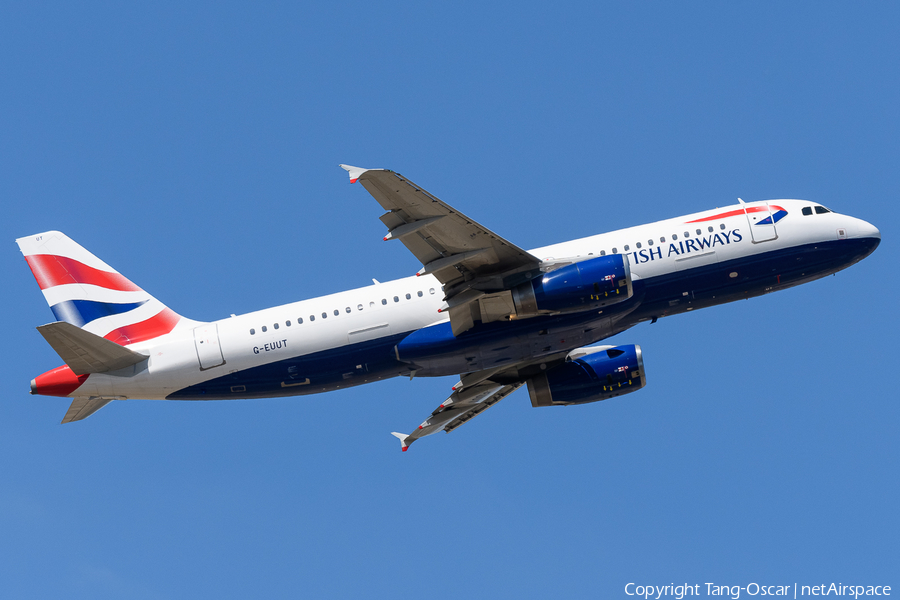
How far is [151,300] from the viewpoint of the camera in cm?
4491

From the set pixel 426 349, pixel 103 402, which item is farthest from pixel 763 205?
pixel 103 402

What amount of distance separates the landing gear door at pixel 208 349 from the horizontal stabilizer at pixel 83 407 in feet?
14.8

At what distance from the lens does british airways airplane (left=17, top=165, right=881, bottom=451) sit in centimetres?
4041

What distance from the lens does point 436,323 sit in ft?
138

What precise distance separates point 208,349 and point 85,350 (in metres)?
4.90

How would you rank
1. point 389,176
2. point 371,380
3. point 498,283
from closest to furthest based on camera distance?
point 389,176, point 498,283, point 371,380

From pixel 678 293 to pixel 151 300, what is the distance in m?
23.0

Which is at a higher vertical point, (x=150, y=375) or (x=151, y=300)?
(x=151, y=300)

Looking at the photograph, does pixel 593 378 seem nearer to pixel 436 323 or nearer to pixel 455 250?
pixel 436 323

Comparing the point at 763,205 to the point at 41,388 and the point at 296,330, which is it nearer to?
the point at 296,330

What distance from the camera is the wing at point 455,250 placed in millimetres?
35969

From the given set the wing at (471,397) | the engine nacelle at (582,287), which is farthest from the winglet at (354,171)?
the wing at (471,397)

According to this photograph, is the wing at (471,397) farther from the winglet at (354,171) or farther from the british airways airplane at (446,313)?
the winglet at (354,171)

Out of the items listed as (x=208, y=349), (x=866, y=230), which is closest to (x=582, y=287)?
(x=866, y=230)
